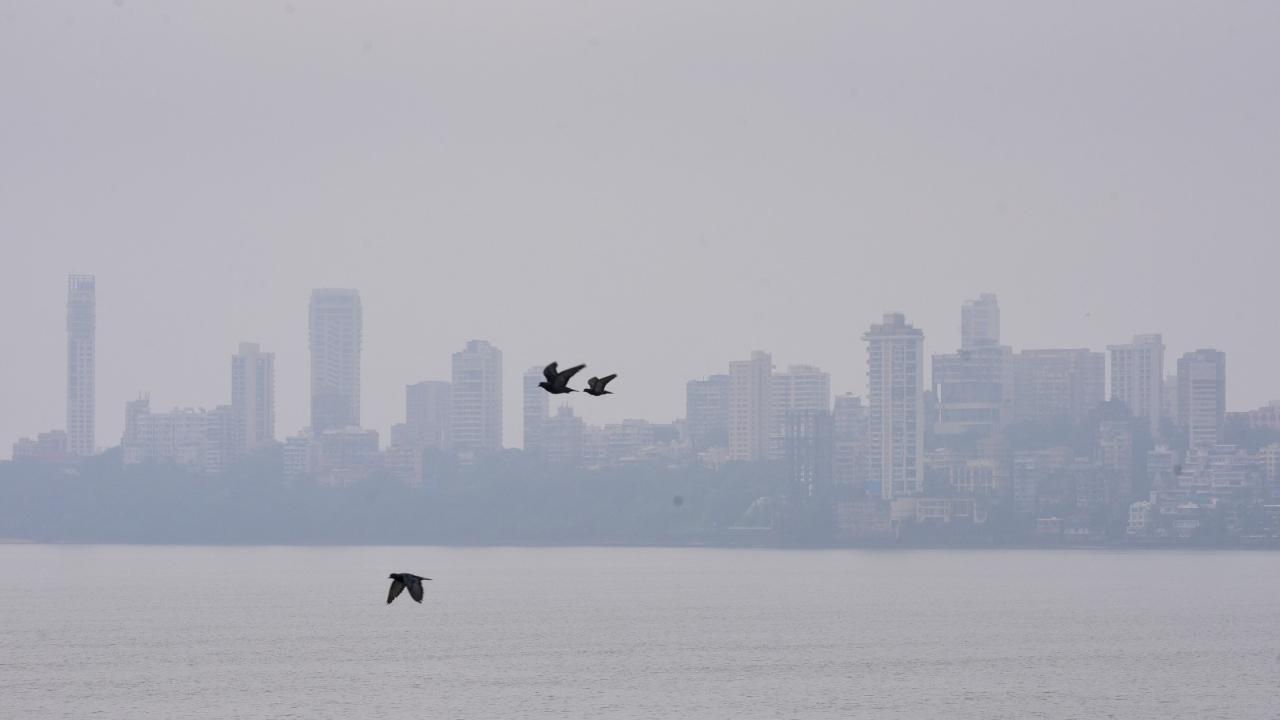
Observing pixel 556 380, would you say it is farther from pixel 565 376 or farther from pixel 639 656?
pixel 639 656

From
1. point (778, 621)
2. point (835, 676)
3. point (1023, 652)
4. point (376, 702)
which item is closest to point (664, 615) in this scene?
point (778, 621)

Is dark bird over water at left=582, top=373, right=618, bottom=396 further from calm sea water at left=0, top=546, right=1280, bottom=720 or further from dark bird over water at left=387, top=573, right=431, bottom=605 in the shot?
calm sea water at left=0, top=546, right=1280, bottom=720

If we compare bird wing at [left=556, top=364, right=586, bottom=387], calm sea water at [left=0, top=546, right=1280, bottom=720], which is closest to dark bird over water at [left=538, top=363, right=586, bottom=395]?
bird wing at [left=556, top=364, right=586, bottom=387]

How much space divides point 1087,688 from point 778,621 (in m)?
45.6

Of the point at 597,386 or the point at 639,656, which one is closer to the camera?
the point at 597,386

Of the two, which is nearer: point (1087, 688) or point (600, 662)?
point (1087, 688)

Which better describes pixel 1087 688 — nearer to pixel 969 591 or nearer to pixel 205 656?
pixel 205 656

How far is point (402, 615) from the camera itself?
539ft

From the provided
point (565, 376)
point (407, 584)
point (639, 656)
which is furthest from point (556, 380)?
point (639, 656)

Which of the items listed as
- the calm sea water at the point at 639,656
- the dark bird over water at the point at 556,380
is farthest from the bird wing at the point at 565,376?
the calm sea water at the point at 639,656

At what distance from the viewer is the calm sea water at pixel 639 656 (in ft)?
339

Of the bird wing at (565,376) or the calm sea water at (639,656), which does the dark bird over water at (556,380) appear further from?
the calm sea water at (639,656)

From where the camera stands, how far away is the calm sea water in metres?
103

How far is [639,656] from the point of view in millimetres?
127125
